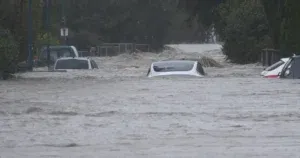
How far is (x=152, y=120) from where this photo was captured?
618 inches

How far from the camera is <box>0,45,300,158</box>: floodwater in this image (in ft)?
39.0

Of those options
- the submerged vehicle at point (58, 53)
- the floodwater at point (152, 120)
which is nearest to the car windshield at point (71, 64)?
the submerged vehicle at point (58, 53)

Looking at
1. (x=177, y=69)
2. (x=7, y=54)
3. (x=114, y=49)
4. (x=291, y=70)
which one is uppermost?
(x=7, y=54)

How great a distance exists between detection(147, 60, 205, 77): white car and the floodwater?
7.35ft

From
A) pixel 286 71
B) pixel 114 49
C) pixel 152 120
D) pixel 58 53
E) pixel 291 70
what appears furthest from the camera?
pixel 114 49

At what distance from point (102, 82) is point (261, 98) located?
838 cm

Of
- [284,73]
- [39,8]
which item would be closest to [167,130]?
[284,73]

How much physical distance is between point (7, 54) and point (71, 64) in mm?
8477

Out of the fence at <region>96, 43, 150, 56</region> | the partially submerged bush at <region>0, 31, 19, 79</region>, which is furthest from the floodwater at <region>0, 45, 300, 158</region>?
the fence at <region>96, 43, 150, 56</region>

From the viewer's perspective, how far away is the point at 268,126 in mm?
14555

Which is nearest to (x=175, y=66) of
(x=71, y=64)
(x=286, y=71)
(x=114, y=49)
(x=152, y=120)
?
(x=286, y=71)

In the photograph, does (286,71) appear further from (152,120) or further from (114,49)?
(114,49)

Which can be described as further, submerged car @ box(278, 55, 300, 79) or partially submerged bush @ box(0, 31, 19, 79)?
partially submerged bush @ box(0, 31, 19, 79)

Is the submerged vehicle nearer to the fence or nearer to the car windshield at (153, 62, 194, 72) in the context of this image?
the car windshield at (153, 62, 194, 72)
